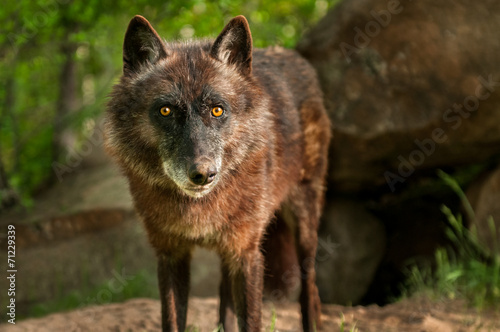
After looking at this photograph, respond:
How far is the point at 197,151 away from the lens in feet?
8.59

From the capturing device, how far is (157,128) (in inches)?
112

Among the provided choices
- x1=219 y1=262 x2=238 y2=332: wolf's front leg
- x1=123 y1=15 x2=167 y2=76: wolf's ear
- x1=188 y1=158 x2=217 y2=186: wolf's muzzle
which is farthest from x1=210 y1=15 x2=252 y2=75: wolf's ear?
x1=219 y1=262 x2=238 y2=332: wolf's front leg

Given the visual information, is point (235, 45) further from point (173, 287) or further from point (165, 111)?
point (173, 287)

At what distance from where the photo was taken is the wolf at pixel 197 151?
279 centimetres

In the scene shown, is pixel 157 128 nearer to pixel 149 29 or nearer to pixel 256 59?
pixel 149 29

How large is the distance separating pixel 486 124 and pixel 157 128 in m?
3.45

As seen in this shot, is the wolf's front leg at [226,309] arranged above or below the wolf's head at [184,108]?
below

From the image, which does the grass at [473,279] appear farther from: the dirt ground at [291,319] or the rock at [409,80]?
the rock at [409,80]

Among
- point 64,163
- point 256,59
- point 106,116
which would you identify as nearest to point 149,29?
point 106,116

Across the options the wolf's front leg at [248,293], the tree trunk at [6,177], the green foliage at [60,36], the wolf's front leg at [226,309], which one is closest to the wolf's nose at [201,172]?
the wolf's front leg at [248,293]

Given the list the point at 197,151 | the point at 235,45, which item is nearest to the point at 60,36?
the point at 235,45

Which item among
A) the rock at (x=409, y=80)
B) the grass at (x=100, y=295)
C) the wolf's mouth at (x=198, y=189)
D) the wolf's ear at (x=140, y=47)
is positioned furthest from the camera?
the grass at (x=100, y=295)

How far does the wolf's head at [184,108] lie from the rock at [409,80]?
2.20m

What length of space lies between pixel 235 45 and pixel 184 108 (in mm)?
647
